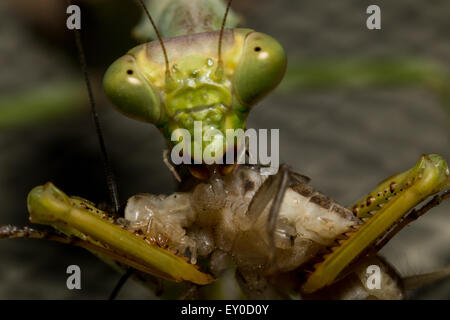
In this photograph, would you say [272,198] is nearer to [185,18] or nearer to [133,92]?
[133,92]

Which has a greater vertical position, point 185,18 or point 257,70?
point 185,18

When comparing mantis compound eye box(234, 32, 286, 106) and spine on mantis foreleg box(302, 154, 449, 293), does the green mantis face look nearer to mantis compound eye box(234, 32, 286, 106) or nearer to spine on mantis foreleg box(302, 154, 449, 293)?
mantis compound eye box(234, 32, 286, 106)

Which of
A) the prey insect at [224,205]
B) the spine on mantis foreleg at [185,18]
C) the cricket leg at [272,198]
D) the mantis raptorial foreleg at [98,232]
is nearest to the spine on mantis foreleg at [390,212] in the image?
the prey insect at [224,205]

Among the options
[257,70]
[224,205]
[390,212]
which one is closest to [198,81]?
[257,70]

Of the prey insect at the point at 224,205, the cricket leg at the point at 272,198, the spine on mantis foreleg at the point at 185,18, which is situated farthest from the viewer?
the spine on mantis foreleg at the point at 185,18

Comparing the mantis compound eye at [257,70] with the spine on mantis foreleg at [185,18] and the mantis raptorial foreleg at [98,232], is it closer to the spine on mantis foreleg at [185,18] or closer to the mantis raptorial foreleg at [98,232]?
the spine on mantis foreleg at [185,18]

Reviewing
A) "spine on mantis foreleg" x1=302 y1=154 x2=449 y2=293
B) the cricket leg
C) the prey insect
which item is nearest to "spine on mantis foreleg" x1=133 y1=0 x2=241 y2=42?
the prey insect
